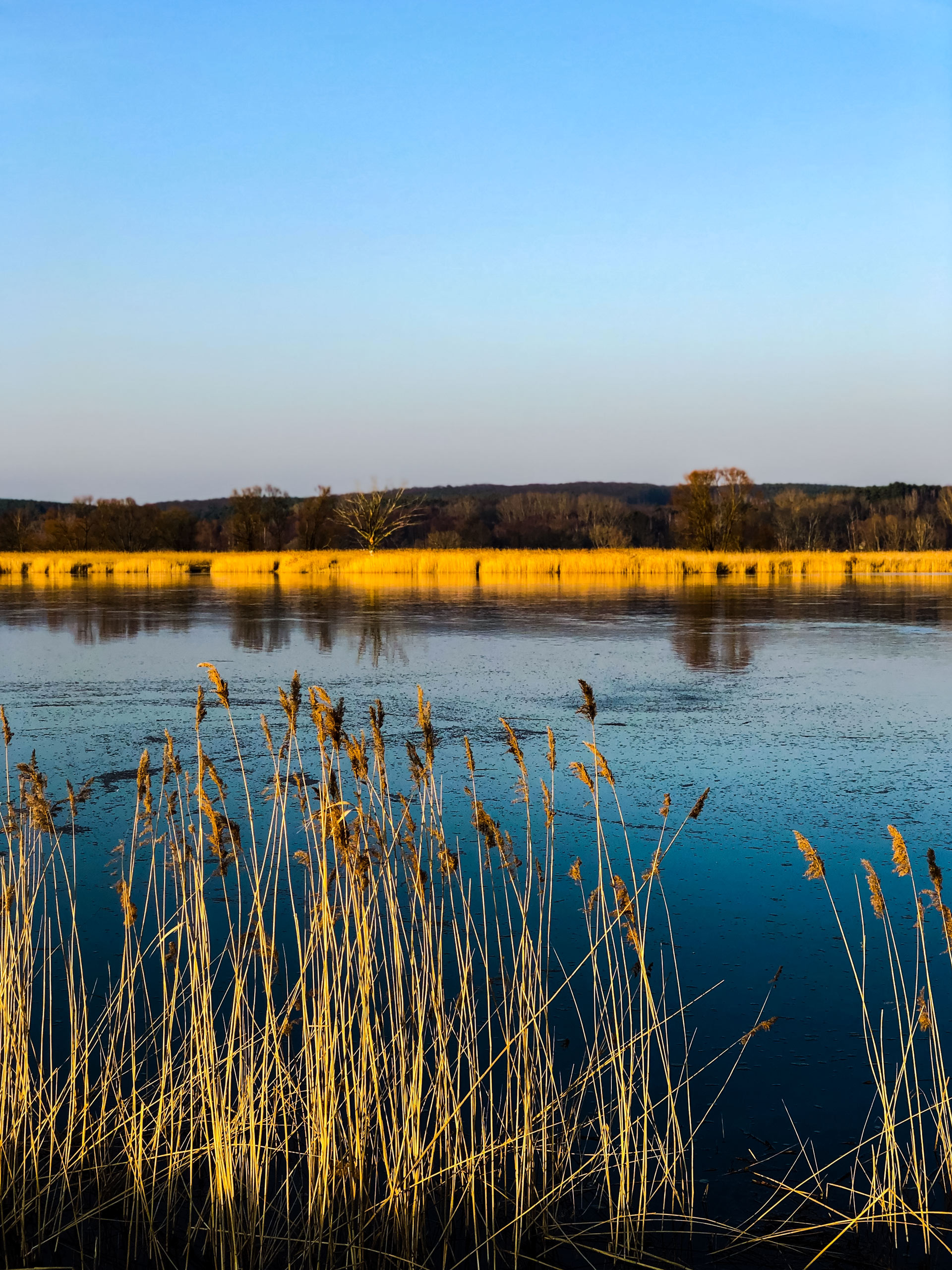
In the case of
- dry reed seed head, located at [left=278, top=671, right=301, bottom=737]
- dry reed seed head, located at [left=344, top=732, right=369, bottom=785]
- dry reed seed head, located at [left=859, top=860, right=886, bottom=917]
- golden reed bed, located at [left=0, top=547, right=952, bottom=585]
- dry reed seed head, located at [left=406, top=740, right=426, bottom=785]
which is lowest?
dry reed seed head, located at [left=859, top=860, right=886, bottom=917]

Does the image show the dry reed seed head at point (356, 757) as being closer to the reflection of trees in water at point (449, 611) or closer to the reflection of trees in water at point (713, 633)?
the reflection of trees in water at point (713, 633)

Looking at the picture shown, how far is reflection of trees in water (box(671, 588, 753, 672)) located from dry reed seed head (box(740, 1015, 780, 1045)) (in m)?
9.53

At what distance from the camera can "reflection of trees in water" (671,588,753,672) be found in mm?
13992

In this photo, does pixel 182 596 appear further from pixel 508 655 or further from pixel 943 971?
pixel 943 971

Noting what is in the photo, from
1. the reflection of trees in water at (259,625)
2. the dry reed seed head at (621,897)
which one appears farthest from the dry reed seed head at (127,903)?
the reflection of trees in water at (259,625)

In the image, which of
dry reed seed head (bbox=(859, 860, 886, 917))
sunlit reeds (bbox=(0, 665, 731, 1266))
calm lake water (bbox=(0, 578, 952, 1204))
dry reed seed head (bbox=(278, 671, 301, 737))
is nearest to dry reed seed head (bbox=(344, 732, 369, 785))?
sunlit reeds (bbox=(0, 665, 731, 1266))

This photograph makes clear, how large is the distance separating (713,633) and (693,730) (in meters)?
7.95

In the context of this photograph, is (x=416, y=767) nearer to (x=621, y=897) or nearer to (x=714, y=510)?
(x=621, y=897)

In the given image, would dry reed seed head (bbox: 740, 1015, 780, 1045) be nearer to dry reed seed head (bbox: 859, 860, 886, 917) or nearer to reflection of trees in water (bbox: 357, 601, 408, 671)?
dry reed seed head (bbox: 859, 860, 886, 917)

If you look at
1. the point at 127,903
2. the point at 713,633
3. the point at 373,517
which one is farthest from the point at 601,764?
the point at 373,517

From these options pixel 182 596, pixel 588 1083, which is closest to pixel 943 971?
pixel 588 1083

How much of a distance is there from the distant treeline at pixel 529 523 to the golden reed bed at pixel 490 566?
451cm

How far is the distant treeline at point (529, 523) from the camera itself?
46.9 meters

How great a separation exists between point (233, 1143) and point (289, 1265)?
1.19 ft
